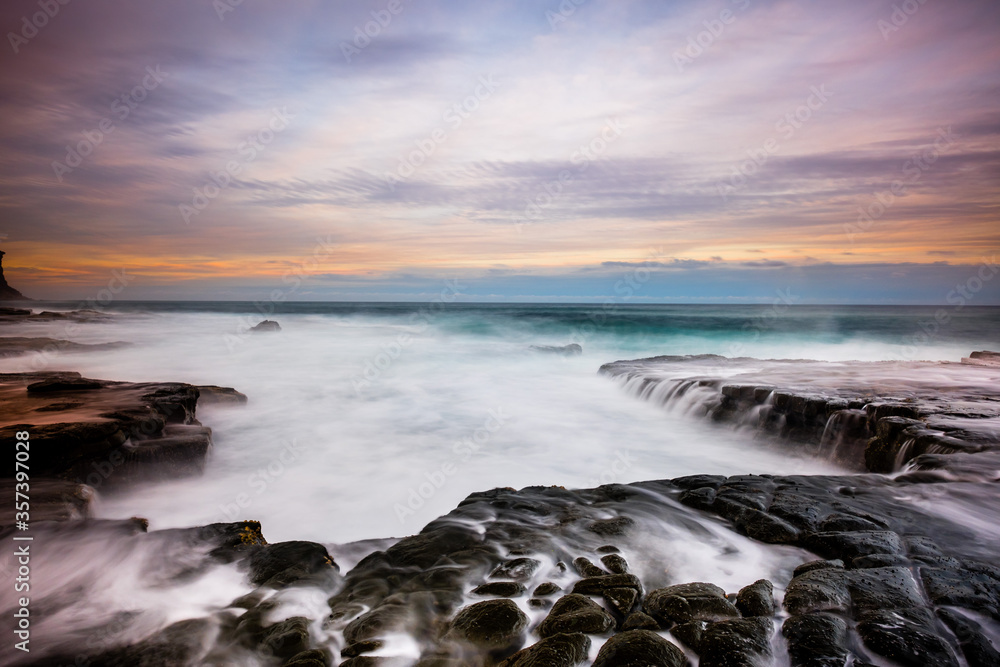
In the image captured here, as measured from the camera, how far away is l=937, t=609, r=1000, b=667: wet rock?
2637mm

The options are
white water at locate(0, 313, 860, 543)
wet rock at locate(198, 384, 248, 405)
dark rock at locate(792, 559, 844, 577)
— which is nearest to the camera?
dark rock at locate(792, 559, 844, 577)

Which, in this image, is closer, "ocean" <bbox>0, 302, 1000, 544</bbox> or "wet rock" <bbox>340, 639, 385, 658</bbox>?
"wet rock" <bbox>340, 639, 385, 658</bbox>

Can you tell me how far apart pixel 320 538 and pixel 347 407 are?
294 inches

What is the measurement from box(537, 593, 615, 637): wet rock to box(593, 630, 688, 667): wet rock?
0.95 ft

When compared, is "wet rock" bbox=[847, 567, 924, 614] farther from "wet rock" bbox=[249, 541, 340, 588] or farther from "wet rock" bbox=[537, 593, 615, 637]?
"wet rock" bbox=[249, 541, 340, 588]

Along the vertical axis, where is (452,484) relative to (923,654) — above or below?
below

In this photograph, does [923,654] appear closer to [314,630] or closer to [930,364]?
[314,630]

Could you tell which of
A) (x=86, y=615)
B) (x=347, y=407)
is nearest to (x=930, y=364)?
(x=347, y=407)

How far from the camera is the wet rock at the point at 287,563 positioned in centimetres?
378

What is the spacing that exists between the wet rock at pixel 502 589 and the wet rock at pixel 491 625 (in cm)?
31

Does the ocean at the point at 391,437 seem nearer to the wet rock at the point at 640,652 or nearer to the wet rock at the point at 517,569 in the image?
the wet rock at the point at 517,569

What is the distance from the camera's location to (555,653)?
2.59m

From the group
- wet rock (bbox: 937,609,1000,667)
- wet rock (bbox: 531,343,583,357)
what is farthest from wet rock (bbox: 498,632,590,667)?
wet rock (bbox: 531,343,583,357)

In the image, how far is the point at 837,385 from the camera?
1035cm
